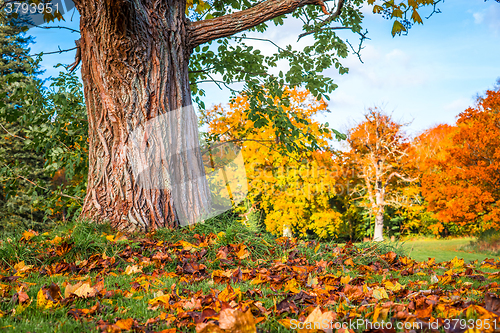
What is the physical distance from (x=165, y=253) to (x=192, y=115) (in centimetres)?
227

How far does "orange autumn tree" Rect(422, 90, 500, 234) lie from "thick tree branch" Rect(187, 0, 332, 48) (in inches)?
515

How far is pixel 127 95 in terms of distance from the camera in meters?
4.21

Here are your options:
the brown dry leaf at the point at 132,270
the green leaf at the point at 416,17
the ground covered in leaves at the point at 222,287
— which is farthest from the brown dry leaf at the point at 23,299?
the green leaf at the point at 416,17

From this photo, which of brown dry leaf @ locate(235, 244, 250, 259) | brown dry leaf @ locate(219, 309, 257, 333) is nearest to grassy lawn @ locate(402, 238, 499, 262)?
brown dry leaf @ locate(235, 244, 250, 259)

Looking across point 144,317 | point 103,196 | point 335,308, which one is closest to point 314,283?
point 335,308

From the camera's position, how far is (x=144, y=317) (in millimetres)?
1624

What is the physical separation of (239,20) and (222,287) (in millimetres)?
3934

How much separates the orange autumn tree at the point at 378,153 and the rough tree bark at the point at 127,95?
769 inches

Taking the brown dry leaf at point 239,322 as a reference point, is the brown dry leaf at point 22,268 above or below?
below

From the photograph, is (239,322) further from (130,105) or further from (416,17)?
(416,17)

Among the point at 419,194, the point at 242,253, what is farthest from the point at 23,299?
the point at 419,194

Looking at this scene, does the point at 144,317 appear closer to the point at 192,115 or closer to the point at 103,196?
the point at 103,196

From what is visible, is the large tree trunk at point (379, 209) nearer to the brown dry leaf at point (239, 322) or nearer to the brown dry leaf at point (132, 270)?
the brown dry leaf at point (132, 270)

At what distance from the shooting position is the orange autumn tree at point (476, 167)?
1400 centimetres
